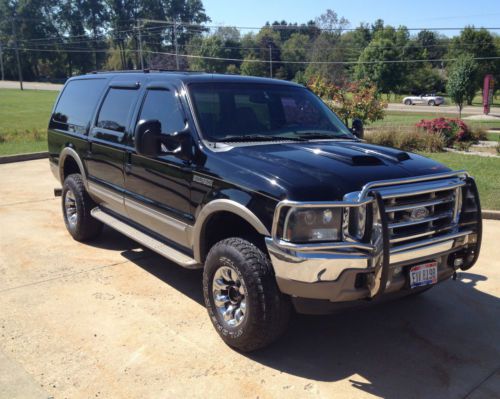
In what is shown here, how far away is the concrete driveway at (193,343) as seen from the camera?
333 cm

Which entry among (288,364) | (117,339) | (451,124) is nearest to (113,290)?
(117,339)

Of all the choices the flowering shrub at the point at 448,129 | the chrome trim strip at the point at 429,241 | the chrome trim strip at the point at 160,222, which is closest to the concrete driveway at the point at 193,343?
the chrome trim strip at the point at 160,222

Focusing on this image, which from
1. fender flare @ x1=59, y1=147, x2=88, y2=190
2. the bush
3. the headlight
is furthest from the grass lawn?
the headlight

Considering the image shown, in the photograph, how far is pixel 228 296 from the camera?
3855mm

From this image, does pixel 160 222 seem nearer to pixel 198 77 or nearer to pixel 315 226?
pixel 198 77

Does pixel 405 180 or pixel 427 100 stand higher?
pixel 405 180

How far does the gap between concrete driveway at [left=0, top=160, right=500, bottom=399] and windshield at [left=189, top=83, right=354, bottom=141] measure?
1.60 metres

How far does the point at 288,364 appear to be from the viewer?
3602 mm

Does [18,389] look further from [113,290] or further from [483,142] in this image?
[483,142]

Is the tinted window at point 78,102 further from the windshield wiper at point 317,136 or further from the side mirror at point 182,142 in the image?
the windshield wiper at point 317,136

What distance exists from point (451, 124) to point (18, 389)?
46.7 ft

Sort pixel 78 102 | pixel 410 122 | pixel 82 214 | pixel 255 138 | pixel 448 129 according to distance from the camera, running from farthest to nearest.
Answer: pixel 410 122 → pixel 448 129 → pixel 78 102 → pixel 82 214 → pixel 255 138

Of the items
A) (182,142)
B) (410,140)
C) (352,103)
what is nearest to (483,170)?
(410,140)

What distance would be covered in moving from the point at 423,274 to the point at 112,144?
3.31m
